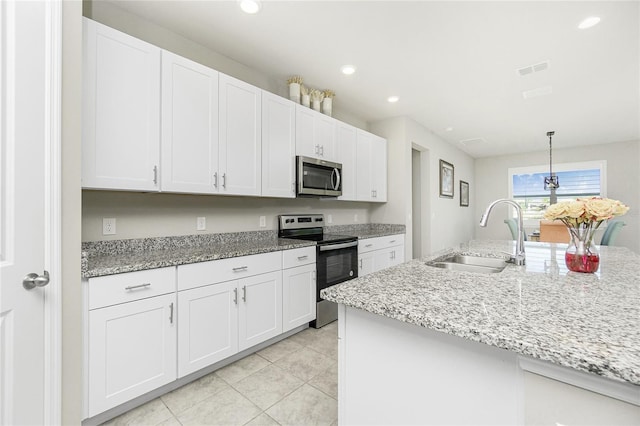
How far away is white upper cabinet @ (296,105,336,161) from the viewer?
3.01 m

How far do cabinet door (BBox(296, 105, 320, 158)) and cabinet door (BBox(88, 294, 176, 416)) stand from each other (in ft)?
6.27

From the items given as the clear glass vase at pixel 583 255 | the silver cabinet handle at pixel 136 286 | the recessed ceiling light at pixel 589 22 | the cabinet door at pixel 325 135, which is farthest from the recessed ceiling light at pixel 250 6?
the recessed ceiling light at pixel 589 22

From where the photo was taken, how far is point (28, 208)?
1.23 meters

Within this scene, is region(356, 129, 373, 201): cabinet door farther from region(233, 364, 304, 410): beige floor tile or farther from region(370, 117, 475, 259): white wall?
region(233, 364, 304, 410): beige floor tile

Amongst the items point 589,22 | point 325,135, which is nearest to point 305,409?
point 325,135

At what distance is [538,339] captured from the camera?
2.26ft

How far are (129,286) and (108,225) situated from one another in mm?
646

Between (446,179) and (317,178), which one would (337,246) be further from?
(446,179)

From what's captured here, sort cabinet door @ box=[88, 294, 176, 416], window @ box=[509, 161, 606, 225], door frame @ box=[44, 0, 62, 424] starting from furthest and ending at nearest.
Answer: window @ box=[509, 161, 606, 225] → cabinet door @ box=[88, 294, 176, 416] → door frame @ box=[44, 0, 62, 424]

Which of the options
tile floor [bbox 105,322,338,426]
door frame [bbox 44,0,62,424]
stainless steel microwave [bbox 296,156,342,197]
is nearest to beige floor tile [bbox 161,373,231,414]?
tile floor [bbox 105,322,338,426]

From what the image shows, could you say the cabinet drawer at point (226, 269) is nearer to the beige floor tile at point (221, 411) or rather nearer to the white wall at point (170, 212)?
the white wall at point (170, 212)

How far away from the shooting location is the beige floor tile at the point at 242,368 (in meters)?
2.02

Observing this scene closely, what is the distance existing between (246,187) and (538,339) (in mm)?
2206

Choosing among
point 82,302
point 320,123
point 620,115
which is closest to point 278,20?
Result: point 320,123
